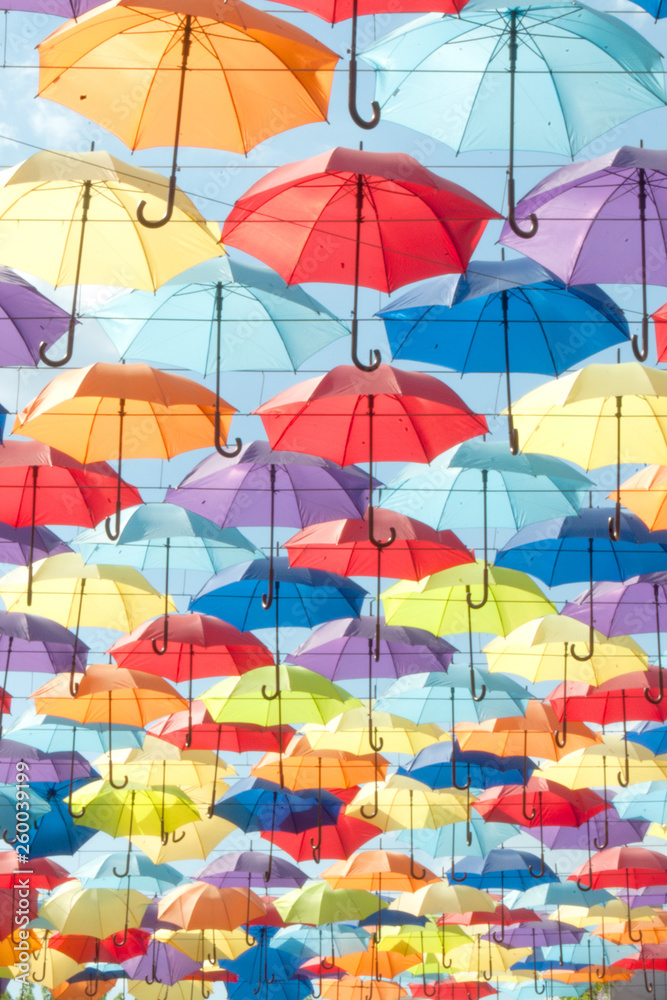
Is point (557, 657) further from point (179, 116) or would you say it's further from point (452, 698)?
point (179, 116)

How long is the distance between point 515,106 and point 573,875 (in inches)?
465

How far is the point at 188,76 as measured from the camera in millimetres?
6168

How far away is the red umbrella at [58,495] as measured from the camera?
9359mm

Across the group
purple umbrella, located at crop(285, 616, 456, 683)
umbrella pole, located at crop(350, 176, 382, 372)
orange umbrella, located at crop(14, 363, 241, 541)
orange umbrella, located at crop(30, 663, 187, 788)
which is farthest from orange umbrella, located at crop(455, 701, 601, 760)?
umbrella pole, located at crop(350, 176, 382, 372)

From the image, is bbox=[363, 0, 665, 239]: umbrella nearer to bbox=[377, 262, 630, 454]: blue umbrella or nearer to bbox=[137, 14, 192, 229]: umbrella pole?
bbox=[137, 14, 192, 229]: umbrella pole

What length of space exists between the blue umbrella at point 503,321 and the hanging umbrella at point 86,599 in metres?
3.52

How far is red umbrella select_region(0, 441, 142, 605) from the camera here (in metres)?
9.36

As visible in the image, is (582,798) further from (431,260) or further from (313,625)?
(431,260)

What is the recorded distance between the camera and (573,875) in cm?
1570

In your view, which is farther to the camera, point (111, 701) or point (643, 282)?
point (111, 701)

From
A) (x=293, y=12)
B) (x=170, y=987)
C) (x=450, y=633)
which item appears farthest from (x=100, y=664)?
(x=170, y=987)

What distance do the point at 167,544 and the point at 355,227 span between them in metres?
4.29

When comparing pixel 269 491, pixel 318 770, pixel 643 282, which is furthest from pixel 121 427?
pixel 318 770

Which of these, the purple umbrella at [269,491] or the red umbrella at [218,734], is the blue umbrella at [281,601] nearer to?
the purple umbrella at [269,491]
